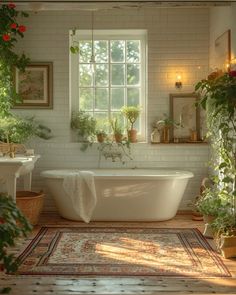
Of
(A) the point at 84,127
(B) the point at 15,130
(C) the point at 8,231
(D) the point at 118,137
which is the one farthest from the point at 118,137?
(C) the point at 8,231

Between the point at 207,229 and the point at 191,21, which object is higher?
the point at 191,21

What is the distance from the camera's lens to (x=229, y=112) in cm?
443

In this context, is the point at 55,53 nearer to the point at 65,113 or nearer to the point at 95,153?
the point at 65,113

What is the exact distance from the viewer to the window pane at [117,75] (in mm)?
7250

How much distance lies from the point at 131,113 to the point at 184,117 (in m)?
0.77

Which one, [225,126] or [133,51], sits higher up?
[133,51]

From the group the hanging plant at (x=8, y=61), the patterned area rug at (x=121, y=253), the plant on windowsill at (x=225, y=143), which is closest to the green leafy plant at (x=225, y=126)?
the plant on windowsill at (x=225, y=143)

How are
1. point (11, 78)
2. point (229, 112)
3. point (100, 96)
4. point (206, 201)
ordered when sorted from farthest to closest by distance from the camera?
point (100, 96)
point (11, 78)
point (206, 201)
point (229, 112)

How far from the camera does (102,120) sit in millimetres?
7176

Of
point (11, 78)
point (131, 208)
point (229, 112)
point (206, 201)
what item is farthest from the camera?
point (11, 78)

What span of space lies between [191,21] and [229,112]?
2.93 meters

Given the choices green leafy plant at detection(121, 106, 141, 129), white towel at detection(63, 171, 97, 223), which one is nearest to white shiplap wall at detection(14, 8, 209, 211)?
green leafy plant at detection(121, 106, 141, 129)

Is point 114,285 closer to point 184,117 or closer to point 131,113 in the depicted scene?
point 131,113

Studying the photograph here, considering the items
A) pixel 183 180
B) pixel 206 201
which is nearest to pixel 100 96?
pixel 183 180
